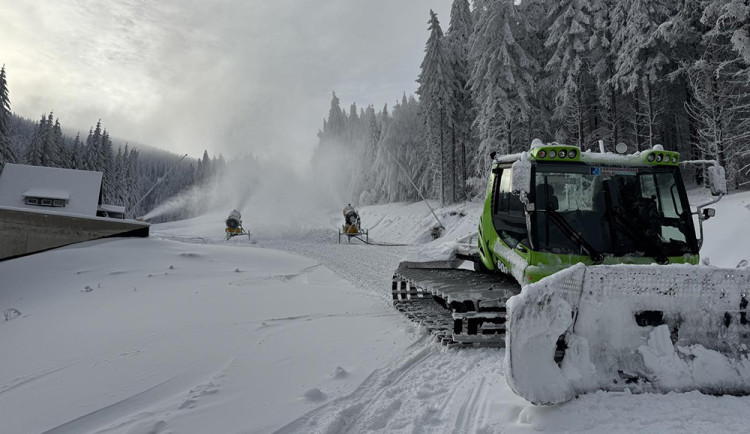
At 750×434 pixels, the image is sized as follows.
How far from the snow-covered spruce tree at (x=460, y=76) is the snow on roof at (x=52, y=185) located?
31307mm

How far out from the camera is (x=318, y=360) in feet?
15.1

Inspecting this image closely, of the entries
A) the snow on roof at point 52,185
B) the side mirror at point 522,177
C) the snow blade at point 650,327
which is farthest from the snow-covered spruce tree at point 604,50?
the snow on roof at point 52,185

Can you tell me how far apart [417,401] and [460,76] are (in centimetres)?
3547

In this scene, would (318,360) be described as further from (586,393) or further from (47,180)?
(47,180)

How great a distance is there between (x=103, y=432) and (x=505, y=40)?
27.0 metres

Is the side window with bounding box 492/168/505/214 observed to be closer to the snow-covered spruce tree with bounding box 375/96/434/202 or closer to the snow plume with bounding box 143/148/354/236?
the snow plume with bounding box 143/148/354/236

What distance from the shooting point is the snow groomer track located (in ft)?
15.7

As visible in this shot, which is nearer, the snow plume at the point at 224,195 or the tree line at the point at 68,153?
the tree line at the point at 68,153

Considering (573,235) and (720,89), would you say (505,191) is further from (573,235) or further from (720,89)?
(720,89)

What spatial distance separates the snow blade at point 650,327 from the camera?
332cm

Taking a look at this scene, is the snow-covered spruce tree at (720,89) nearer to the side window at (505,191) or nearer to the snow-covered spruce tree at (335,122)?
the side window at (505,191)

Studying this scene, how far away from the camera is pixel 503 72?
2494 centimetres

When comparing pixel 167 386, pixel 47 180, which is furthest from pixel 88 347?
pixel 47 180

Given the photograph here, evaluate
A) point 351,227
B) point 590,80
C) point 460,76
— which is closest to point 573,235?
point 351,227
